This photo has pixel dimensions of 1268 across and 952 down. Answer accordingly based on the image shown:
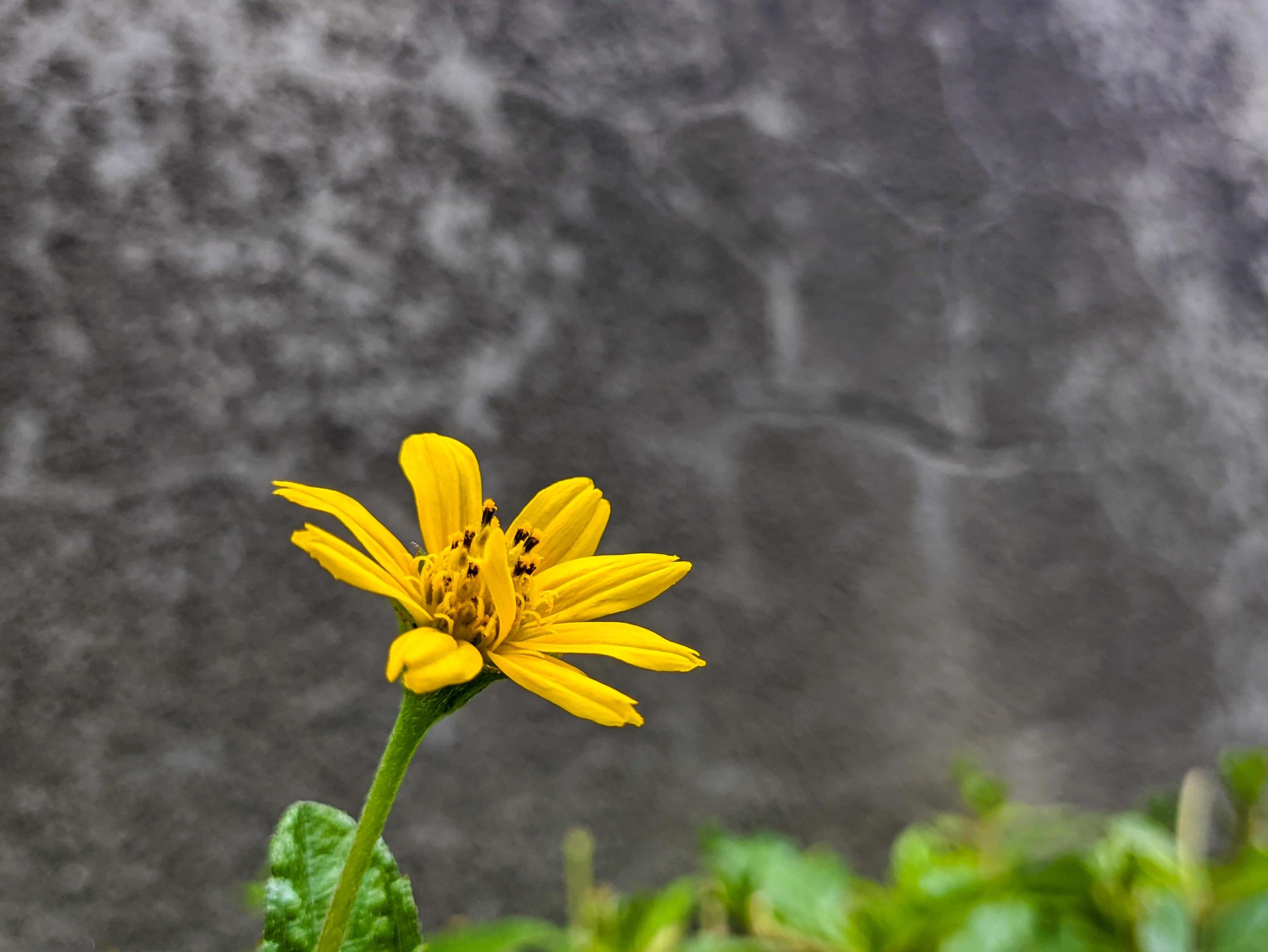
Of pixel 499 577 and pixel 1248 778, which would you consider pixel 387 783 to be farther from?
pixel 1248 778

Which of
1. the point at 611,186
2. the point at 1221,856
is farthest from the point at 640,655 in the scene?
the point at 1221,856

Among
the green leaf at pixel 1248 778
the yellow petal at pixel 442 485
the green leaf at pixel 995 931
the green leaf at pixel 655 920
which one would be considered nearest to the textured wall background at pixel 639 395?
the green leaf at pixel 655 920

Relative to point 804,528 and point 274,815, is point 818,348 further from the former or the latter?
point 274,815

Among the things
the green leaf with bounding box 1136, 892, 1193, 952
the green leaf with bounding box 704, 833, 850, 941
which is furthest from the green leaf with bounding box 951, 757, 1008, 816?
the green leaf with bounding box 1136, 892, 1193, 952

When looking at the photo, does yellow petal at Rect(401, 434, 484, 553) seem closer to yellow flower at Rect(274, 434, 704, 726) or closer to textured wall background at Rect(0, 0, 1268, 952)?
yellow flower at Rect(274, 434, 704, 726)

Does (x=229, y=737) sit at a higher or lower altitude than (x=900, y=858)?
higher
